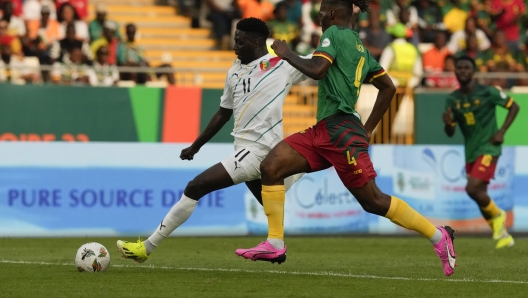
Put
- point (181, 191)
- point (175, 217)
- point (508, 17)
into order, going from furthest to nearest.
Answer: point (508, 17)
point (181, 191)
point (175, 217)

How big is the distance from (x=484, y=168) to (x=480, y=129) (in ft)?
1.77

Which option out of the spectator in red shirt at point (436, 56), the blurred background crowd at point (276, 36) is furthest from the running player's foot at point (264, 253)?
the spectator in red shirt at point (436, 56)

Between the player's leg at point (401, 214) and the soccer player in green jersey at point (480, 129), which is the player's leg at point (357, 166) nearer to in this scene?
the player's leg at point (401, 214)

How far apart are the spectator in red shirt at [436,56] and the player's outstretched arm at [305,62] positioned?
1241cm

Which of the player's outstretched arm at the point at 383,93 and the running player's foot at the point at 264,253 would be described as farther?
the player's outstretched arm at the point at 383,93

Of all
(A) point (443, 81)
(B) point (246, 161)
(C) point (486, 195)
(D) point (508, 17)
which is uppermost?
(D) point (508, 17)

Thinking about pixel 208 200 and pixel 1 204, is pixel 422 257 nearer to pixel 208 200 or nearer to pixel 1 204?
pixel 208 200

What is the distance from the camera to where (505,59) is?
21.3 metres

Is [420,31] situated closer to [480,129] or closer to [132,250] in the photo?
[480,129]

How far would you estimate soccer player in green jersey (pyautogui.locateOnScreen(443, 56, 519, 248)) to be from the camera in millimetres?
13766

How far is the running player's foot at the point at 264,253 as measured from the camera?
347 inches

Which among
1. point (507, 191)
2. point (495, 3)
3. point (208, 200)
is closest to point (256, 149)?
point (208, 200)

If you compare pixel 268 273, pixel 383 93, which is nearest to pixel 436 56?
pixel 383 93

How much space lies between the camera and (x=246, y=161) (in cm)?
944
